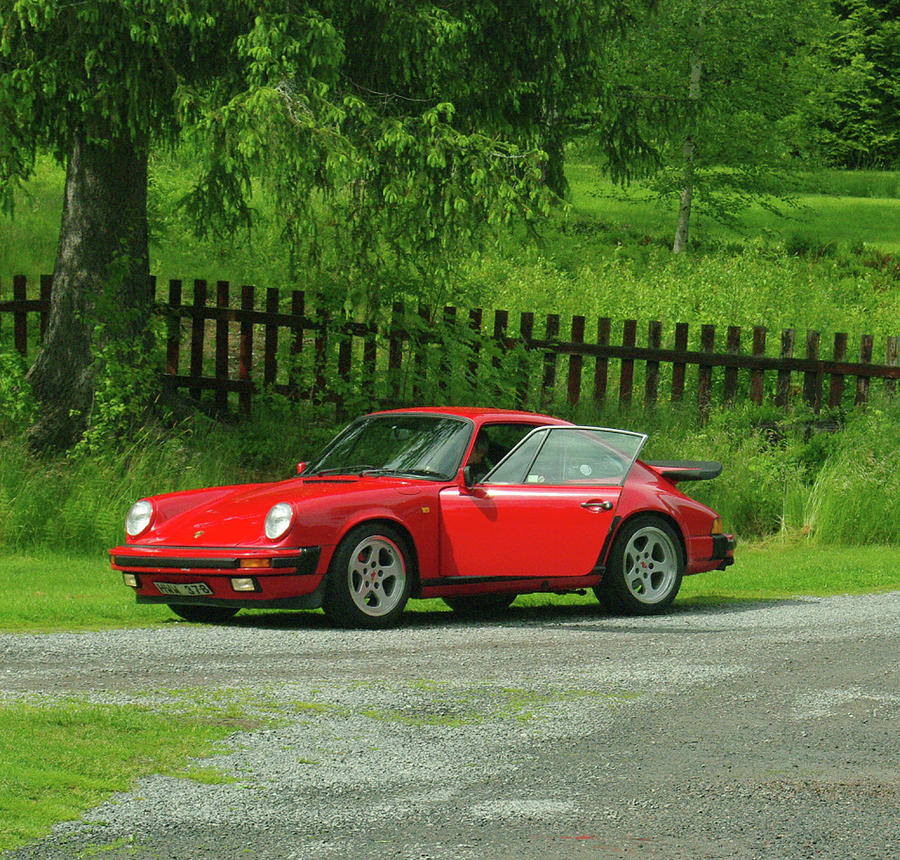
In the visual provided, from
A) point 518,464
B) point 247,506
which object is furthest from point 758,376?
→ point 247,506

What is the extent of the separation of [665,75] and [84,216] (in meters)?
28.5

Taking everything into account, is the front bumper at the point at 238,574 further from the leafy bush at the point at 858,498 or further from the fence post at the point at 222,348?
the fence post at the point at 222,348

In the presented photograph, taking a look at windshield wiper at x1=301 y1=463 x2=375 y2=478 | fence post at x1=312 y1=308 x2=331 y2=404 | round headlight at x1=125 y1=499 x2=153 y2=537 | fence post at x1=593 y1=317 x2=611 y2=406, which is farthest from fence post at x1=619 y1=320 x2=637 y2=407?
round headlight at x1=125 y1=499 x2=153 y2=537

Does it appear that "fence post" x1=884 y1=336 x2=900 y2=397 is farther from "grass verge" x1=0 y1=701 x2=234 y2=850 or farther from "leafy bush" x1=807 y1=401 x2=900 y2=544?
"grass verge" x1=0 y1=701 x2=234 y2=850

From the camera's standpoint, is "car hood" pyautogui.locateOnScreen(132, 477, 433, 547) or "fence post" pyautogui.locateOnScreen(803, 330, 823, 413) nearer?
"car hood" pyautogui.locateOnScreen(132, 477, 433, 547)

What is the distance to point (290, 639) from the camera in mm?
9234

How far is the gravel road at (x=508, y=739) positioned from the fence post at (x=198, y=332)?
28.7ft

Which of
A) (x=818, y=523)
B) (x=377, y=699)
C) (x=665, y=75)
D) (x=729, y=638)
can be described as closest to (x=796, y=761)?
(x=377, y=699)

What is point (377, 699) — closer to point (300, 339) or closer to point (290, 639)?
point (290, 639)

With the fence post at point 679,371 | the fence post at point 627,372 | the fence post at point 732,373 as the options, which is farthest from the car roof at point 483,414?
the fence post at point 732,373

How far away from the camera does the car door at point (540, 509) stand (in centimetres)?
1032

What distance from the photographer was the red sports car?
31.4ft

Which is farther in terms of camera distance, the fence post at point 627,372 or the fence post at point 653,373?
the fence post at point 653,373

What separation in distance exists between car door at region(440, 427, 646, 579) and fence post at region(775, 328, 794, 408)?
8959 millimetres
